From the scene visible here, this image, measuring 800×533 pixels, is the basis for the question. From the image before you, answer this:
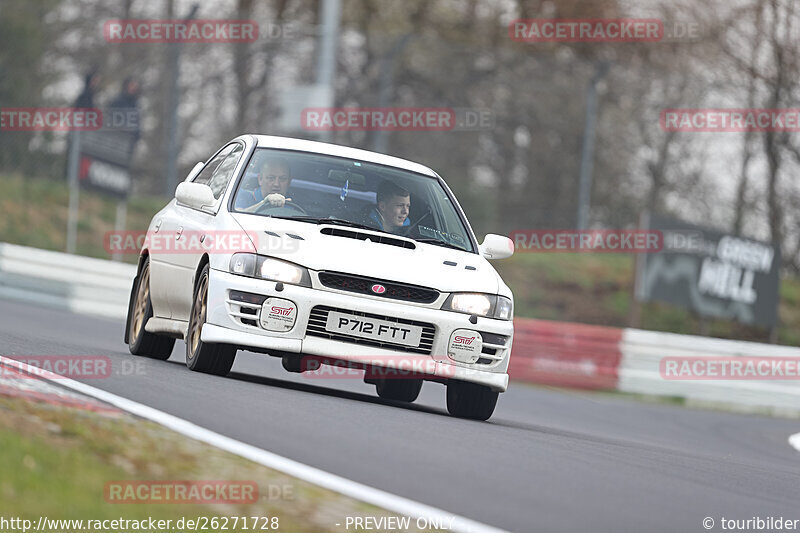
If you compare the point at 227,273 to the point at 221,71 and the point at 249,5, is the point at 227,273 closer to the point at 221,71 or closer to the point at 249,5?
the point at 221,71

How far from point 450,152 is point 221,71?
394 cm

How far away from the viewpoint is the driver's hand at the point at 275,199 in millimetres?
9625

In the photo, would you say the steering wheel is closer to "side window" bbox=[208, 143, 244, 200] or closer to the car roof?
"side window" bbox=[208, 143, 244, 200]

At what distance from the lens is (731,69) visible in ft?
97.6

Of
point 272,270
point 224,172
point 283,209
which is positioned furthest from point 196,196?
point 272,270

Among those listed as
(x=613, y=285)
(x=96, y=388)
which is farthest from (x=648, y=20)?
(x=96, y=388)

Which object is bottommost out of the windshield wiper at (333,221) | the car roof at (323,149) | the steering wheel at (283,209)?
the windshield wiper at (333,221)

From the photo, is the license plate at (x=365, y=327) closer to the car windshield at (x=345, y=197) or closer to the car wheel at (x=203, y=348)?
the car wheel at (x=203, y=348)

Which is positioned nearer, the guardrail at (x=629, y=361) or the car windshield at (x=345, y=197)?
the car windshield at (x=345, y=197)

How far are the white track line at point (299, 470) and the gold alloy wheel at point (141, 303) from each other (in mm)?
3111

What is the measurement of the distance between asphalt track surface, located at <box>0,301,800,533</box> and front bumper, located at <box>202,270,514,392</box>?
11.8 inches

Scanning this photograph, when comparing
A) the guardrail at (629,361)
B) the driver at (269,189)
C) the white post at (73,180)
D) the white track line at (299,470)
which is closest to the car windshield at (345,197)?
the driver at (269,189)

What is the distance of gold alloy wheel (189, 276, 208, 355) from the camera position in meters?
9.22

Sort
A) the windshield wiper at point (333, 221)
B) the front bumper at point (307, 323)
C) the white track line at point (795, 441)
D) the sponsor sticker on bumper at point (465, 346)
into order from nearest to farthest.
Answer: the front bumper at point (307, 323) → the sponsor sticker on bumper at point (465, 346) → the windshield wiper at point (333, 221) → the white track line at point (795, 441)
